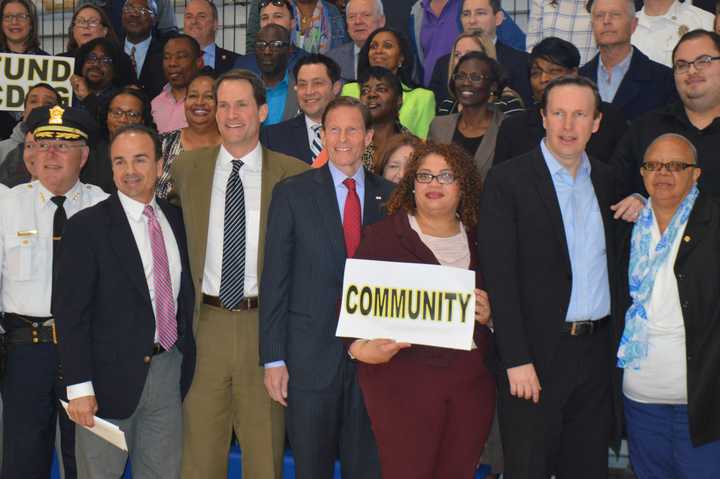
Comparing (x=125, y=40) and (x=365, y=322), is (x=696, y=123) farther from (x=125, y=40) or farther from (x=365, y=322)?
(x=125, y=40)

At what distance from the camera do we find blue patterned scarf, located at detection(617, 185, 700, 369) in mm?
3990

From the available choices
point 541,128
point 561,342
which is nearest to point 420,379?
point 561,342

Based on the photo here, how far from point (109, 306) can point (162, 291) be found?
0.80ft

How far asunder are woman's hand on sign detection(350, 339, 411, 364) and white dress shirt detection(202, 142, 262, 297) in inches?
28.5

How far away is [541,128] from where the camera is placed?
17.2ft

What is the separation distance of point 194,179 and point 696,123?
8.14 ft

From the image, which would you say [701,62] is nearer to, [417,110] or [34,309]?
[417,110]

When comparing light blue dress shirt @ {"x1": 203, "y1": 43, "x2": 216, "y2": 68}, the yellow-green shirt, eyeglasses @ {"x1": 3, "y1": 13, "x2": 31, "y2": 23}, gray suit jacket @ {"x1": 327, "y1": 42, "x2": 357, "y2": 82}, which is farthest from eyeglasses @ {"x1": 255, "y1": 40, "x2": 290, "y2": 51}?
eyeglasses @ {"x1": 3, "y1": 13, "x2": 31, "y2": 23}

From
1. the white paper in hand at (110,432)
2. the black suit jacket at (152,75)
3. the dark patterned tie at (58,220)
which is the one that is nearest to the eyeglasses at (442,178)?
the white paper in hand at (110,432)

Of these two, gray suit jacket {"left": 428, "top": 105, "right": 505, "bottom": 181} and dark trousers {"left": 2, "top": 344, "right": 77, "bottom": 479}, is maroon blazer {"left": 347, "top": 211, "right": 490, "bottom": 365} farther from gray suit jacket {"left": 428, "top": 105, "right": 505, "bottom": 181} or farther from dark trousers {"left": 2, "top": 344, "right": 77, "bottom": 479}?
dark trousers {"left": 2, "top": 344, "right": 77, "bottom": 479}

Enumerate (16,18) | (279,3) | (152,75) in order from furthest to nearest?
(152,75) < (279,3) < (16,18)

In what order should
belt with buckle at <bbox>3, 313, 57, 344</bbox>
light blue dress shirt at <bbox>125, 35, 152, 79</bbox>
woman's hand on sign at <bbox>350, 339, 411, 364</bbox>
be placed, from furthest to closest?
light blue dress shirt at <bbox>125, 35, 152, 79</bbox> → belt with buckle at <bbox>3, 313, 57, 344</bbox> → woman's hand on sign at <bbox>350, 339, 411, 364</bbox>

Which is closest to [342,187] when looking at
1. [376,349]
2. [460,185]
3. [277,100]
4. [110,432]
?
[460,185]

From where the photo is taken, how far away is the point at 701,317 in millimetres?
3934
